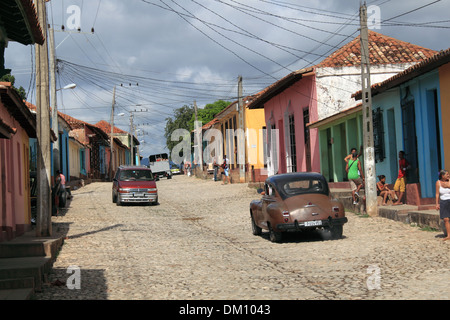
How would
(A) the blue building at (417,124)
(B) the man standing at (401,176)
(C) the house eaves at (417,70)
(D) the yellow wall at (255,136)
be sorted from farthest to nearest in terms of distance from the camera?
(D) the yellow wall at (255,136), (B) the man standing at (401,176), (A) the blue building at (417,124), (C) the house eaves at (417,70)

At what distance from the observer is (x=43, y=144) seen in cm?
1481

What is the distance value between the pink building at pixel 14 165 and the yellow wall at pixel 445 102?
10564 millimetres

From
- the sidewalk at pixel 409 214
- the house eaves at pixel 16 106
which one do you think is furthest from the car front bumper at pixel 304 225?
the house eaves at pixel 16 106

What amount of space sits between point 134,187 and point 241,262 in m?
15.5

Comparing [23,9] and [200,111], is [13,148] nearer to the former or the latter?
[23,9]

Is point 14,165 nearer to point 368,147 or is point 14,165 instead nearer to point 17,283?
point 17,283

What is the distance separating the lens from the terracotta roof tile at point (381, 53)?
27938mm

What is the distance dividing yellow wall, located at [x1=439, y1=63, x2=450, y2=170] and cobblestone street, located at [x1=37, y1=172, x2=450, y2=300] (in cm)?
232

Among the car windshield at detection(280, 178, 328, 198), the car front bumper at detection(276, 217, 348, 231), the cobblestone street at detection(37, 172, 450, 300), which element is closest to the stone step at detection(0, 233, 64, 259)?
the cobblestone street at detection(37, 172, 450, 300)

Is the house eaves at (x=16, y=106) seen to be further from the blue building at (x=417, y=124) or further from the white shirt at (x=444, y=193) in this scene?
the blue building at (x=417, y=124)

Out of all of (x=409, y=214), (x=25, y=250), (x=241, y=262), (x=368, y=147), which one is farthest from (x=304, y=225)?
(x=25, y=250)

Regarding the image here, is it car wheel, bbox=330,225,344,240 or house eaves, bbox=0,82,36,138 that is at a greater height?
house eaves, bbox=0,82,36,138

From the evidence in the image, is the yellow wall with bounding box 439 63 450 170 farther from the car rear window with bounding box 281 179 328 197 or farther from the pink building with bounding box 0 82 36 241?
the pink building with bounding box 0 82 36 241

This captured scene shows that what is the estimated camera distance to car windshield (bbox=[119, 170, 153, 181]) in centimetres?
2739
